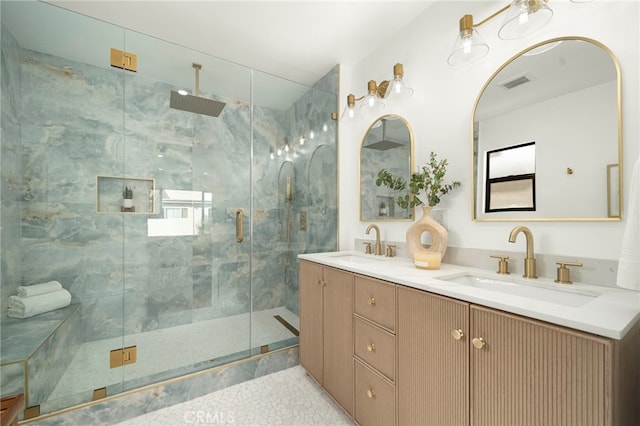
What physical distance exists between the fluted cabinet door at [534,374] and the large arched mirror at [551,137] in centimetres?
64

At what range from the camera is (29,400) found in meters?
1.38

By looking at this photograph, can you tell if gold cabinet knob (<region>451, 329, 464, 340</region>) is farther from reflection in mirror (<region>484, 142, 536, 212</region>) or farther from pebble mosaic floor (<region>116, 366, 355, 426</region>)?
pebble mosaic floor (<region>116, 366, 355, 426</region>)

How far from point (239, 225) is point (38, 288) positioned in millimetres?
1312

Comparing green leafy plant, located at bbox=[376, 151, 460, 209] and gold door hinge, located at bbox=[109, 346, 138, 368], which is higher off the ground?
green leafy plant, located at bbox=[376, 151, 460, 209]

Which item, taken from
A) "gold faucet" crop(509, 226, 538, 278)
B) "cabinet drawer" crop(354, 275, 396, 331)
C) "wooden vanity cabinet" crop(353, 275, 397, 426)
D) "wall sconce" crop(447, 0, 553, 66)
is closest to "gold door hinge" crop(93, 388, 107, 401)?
"wooden vanity cabinet" crop(353, 275, 397, 426)

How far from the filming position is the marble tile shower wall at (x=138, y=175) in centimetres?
166

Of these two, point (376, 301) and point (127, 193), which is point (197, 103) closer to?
point (127, 193)

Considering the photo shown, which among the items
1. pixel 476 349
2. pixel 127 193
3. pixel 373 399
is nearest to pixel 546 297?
pixel 476 349

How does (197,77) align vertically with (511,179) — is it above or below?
above

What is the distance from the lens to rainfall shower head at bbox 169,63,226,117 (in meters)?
1.98

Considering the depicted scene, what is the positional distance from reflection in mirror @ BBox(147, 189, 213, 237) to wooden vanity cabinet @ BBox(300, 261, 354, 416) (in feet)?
2.97

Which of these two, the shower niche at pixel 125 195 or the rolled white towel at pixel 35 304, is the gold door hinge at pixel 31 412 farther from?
the shower niche at pixel 125 195

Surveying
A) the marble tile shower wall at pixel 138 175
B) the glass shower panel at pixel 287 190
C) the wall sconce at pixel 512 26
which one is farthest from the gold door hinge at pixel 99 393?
the wall sconce at pixel 512 26

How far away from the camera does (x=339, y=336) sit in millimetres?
1532
